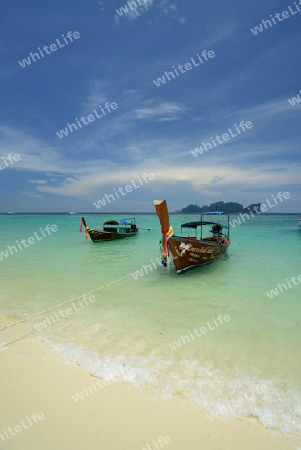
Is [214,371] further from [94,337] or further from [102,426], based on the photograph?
[94,337]

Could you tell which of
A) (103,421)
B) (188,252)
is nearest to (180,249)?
(188,252)

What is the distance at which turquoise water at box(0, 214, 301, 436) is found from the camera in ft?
12.8

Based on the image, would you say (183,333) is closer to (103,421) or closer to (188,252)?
(103,421)

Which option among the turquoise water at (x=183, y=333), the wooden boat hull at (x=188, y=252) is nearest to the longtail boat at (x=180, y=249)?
the wooden boat hull at (x=188, y=252)

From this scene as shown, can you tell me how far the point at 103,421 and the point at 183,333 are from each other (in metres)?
3.03

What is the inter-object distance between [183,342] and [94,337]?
2134 millimetres

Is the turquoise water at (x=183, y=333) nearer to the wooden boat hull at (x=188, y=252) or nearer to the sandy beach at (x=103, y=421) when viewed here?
the sandy beach at (x=103, y=421)

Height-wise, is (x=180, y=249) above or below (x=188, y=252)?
above

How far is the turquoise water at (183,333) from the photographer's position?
12.8 feet

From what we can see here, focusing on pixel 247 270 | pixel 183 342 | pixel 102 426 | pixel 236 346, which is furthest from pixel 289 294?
pixel 102 426

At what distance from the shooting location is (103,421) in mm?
3287

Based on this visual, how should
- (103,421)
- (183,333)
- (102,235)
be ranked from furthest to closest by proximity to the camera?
(102,235) < (183,333) < (103,421)

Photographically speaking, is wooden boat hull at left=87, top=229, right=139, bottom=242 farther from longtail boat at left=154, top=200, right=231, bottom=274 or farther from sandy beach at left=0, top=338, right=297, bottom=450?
sandy beach at left=0, top=338, right=297, bottom=450

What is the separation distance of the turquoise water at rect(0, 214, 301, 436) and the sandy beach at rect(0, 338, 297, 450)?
0.25m
